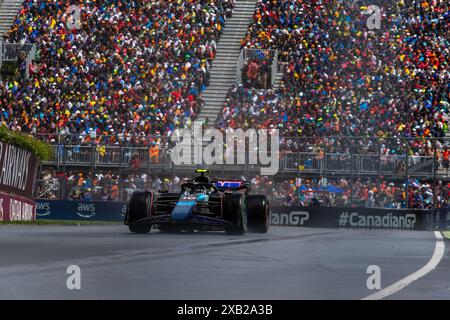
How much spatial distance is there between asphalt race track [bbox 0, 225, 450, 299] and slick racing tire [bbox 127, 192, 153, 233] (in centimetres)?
500

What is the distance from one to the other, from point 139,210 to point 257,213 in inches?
131

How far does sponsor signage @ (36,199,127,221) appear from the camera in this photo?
1829 inches

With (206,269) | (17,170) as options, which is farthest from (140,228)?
(206,269)

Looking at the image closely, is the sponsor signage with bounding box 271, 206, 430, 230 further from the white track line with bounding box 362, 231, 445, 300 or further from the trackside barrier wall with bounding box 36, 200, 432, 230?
the white track line with bounding box 362, 231, 445, 300

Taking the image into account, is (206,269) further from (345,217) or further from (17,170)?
(345,217)

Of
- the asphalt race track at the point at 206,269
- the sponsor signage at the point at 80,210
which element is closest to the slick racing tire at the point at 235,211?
the asphalt race track at the point at 206,269

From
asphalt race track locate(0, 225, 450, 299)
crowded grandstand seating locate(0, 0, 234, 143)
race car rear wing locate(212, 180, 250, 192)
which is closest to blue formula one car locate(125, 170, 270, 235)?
race car rear wing locate(212, 180, 250, 192)

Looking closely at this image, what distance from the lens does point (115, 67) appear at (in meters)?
55.6

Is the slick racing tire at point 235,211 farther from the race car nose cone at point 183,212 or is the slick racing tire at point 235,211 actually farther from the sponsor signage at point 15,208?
the sponsor signage at point 15,208

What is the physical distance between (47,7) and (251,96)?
1284cm

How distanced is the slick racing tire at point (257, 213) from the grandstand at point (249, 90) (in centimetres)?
1562

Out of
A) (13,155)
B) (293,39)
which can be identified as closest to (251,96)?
(293,39)

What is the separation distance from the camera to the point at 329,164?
4594 centimetres

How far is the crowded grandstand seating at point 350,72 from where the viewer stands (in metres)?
50.4
